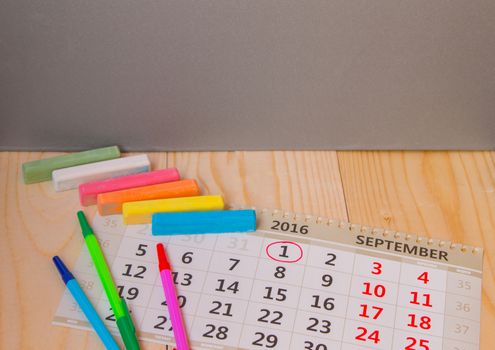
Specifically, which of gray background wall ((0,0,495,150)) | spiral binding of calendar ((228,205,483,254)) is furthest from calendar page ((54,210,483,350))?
gray background wall ((0,0,495,150))

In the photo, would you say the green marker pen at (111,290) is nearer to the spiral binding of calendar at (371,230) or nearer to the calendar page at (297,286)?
the calendar page at (297,286)

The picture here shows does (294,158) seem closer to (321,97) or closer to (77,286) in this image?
(321,97)

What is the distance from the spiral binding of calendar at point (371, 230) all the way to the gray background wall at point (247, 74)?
98 mm

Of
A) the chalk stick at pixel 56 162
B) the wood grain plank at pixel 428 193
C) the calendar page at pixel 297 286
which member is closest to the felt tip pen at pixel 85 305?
the calendar page at pixel 297 286

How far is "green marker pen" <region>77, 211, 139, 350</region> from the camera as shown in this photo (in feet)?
1.84

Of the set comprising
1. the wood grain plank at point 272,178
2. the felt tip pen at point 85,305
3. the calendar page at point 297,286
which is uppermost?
the wood grain plank at point 272,178

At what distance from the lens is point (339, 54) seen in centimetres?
66

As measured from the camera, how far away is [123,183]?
68 cm

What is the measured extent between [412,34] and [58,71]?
331 millimetres

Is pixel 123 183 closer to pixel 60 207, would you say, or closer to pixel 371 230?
pixel 60 207

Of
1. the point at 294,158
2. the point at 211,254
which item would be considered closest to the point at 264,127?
the point at 294,158

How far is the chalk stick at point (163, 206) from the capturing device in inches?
25.9

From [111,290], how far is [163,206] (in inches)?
4.0

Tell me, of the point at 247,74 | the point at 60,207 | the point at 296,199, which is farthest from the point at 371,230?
the point at 60,207
